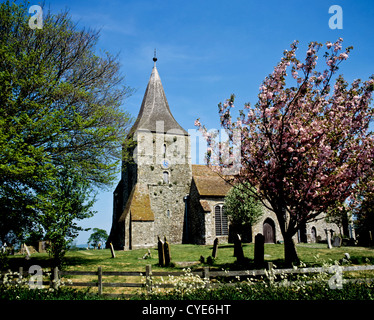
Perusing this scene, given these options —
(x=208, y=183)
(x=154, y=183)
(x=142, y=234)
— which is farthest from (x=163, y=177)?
(x=142, y=234)

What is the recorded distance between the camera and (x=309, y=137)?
1092 centimetres

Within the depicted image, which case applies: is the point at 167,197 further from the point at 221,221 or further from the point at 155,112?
the point at 155,112

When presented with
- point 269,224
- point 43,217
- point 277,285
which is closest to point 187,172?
point 269,224

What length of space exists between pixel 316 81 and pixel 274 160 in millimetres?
3999

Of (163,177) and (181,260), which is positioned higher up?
(163,177)

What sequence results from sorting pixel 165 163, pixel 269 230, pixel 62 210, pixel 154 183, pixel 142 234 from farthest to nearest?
pixel 165 163 < pixel 154 183 < pixel 269 230 < pixel 142 234 < pixel 62 210

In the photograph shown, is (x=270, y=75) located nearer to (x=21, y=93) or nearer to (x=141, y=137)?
(x=21, y=93)

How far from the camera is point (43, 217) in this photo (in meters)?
11.4

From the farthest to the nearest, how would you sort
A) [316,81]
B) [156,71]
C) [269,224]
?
[156,71] < [269,224] < [316,81]

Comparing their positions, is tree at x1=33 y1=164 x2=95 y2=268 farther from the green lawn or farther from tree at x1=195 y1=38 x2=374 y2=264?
tree at x1=195 y1=38 x2=374 y2=264

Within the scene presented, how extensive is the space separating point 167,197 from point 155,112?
10.8 metres

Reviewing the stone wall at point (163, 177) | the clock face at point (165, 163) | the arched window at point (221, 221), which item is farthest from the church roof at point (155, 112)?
the arched window at point (221, 221)

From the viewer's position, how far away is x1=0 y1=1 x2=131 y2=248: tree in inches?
468

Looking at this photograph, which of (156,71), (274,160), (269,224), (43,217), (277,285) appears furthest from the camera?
(156,71)
